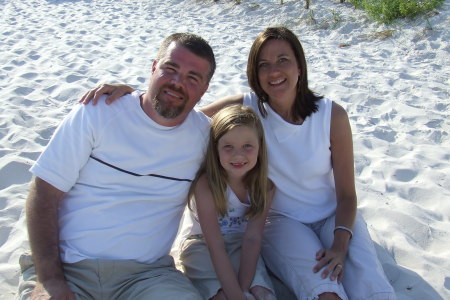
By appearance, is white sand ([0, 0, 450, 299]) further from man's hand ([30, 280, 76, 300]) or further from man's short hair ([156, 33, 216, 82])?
man's short hair ([156, 33, 216, 82])

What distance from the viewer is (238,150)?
92.2 inches

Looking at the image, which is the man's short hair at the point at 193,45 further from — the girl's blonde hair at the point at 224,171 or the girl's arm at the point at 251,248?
the girl's arm at the point at 251,248

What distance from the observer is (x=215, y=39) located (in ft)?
23.6

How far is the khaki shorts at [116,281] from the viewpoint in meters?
2.03

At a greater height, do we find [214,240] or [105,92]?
[105,92]

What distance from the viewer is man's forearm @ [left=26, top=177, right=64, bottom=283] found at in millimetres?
1965

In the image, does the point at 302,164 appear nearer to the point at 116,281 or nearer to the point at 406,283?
the point at 406,283

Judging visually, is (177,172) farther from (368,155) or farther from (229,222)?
(368,155)

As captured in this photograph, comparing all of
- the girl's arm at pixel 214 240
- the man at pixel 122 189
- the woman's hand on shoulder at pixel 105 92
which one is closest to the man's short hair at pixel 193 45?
the man at pixel 122 189

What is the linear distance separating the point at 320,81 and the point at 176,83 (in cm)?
337

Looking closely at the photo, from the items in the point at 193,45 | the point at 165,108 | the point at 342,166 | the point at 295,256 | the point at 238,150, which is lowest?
the point at 295,256

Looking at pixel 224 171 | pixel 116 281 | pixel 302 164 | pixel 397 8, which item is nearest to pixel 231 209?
pixel 224 171

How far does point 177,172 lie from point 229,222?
1.55 feet

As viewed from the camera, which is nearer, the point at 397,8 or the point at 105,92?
the point at 105,92
